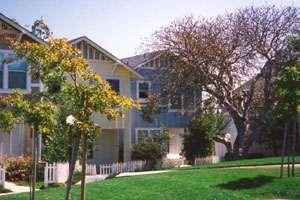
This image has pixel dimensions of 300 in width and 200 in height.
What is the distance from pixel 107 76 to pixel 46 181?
11303 millimetres

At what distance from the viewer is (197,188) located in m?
12.9

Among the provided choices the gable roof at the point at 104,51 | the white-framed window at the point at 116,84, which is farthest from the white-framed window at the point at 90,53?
the white-framed window at the point at 116,84

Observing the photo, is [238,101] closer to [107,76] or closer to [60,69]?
[107,76]

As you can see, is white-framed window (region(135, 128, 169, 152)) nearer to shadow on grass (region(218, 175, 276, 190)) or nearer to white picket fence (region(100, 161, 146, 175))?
white picket fence (region(100, 161, 146, 175))

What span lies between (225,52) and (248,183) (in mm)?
12080

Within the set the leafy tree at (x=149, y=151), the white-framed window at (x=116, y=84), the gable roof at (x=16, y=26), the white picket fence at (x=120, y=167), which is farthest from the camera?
the white-framed window at (x=116, y=84)

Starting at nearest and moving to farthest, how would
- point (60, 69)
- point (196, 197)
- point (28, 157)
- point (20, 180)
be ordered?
1. point (60, 69)
2. point (196, 197)
3. point (20, 180)
4. point (28, 157)

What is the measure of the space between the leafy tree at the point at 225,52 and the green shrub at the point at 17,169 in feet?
33.2

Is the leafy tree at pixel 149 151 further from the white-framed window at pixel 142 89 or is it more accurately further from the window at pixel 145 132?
the white-framed window at pixel 142 89

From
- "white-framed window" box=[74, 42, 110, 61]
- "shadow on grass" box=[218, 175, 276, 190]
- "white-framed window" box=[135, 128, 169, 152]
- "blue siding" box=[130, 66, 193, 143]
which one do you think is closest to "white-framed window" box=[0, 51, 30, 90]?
"white-framed window" box=[74, 42, 110, 61]

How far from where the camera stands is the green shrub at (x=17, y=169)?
18.5m

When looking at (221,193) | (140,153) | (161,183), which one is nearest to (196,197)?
(221,193)

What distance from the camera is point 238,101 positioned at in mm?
27672

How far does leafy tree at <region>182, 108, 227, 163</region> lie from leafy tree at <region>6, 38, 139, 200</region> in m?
18.6
